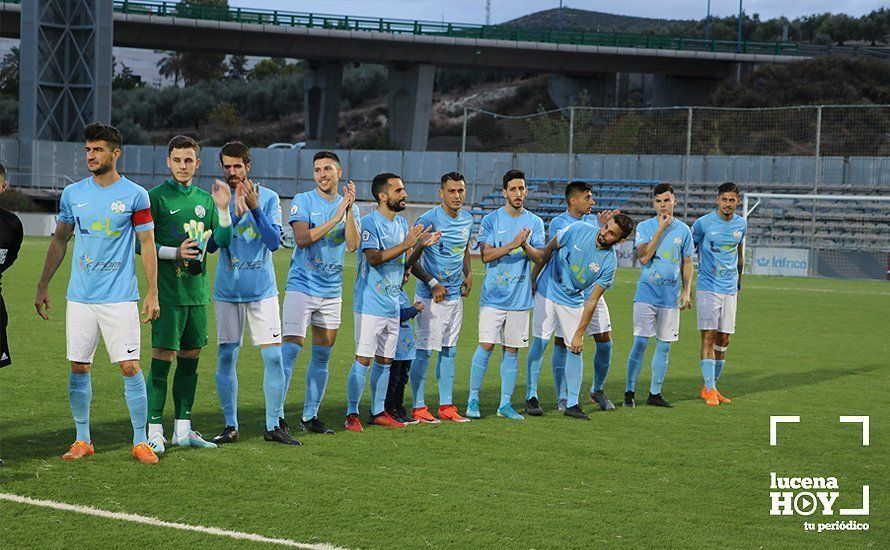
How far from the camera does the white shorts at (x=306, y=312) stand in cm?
870

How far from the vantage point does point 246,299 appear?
8195 mm

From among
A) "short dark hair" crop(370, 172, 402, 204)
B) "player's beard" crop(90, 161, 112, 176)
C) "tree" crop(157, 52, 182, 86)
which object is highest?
"tree" crop(157, 52, 182, 86)

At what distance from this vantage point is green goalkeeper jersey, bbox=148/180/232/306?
780 centimetres

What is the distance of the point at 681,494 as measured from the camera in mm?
7180

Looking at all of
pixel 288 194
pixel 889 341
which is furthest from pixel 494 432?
pixel 288 194

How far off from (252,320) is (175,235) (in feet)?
2.90

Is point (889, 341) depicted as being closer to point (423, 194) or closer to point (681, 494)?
point (681, 494)

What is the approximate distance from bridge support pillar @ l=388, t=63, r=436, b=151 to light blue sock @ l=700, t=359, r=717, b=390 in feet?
171

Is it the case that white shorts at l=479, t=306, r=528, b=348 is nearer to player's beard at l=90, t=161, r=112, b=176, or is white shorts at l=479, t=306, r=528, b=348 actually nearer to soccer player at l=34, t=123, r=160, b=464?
soccer player at l=34, t=123, r=160, b=464

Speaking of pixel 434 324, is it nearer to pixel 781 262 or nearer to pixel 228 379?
pixel 228 379

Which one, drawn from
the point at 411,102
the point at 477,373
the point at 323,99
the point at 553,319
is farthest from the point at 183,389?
the point at 323,99

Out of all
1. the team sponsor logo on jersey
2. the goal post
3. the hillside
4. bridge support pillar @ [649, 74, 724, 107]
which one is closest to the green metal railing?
bridge support pillar @ [649, 74, 724, 107]

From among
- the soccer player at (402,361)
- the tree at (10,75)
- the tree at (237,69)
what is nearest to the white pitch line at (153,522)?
the soccer player at (402,361)

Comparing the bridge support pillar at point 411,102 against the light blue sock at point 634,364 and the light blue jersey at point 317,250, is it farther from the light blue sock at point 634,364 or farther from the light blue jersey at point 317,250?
the light blue jersey at point 317,250
